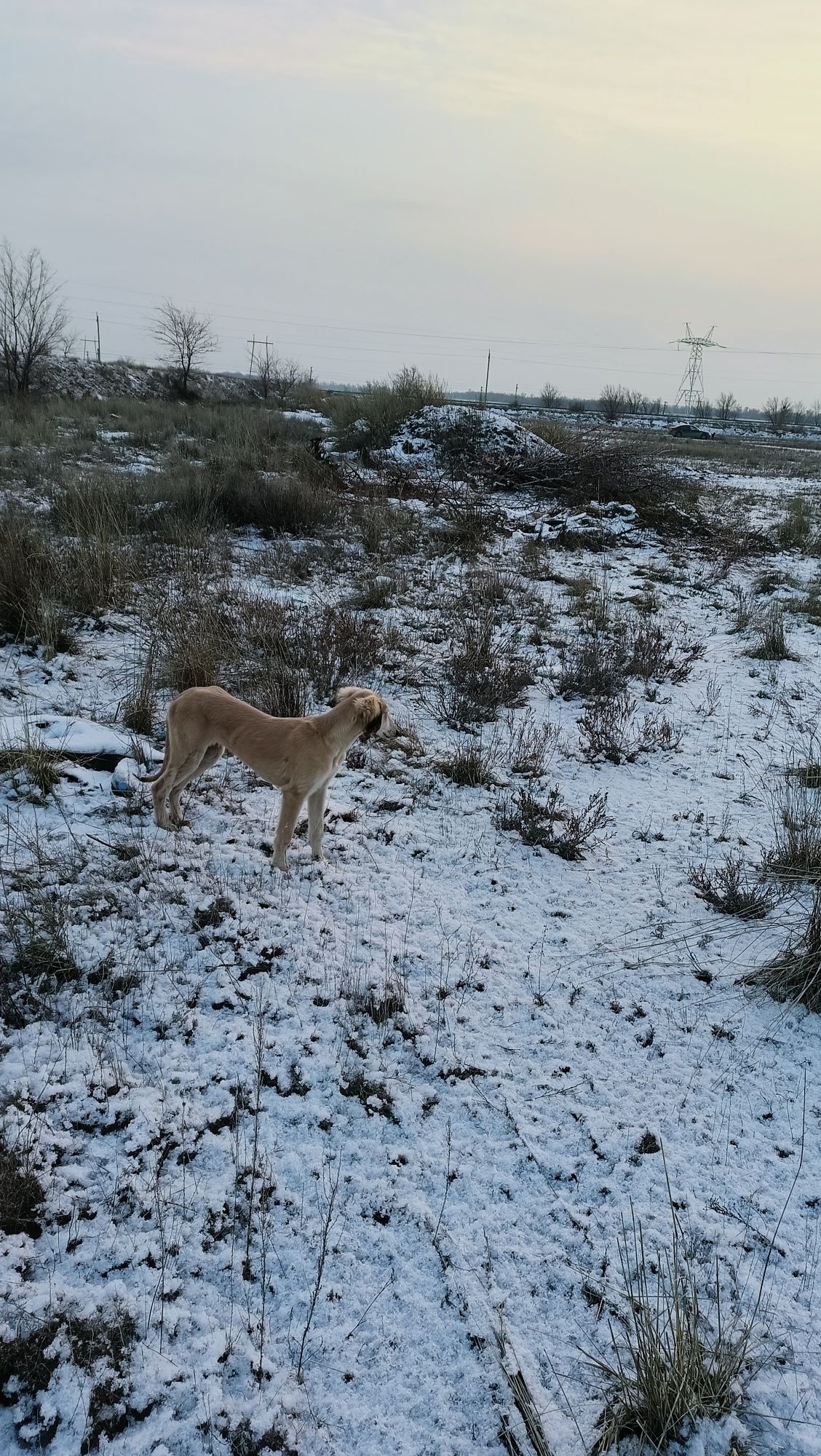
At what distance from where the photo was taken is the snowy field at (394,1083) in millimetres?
2135

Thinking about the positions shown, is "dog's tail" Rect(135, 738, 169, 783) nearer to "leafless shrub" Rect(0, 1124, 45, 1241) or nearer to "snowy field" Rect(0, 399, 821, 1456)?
"snowy field" Rect(0, 399, 821, 1456)

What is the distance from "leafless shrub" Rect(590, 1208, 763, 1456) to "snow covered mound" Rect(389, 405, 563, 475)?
16729 millimetres

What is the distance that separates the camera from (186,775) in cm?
466

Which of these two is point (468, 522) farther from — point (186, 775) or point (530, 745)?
point (186, 775)

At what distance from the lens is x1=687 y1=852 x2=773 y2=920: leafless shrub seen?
4277 mm

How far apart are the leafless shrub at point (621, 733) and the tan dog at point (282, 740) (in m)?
2.63

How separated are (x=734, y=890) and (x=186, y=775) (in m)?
3.56

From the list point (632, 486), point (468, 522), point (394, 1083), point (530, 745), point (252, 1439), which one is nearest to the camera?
point (252, 1439)

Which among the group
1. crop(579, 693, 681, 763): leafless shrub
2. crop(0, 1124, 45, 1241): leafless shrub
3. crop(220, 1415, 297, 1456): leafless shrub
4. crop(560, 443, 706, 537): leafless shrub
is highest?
crop(560, 443, 706, 537): leafless shrub

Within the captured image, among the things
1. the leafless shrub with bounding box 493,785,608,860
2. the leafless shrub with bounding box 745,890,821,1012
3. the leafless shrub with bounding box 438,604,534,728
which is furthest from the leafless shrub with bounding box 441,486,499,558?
the leafless shrub with bounding box 745,890,821,1012

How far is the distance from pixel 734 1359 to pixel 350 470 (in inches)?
616

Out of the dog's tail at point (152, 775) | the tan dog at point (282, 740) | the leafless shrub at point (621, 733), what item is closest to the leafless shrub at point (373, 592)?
the leafless shrub at point (621, 733)

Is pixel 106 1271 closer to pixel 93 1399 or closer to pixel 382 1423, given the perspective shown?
pixel 93 1399

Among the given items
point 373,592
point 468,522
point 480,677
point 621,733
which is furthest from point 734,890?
point 468,522
